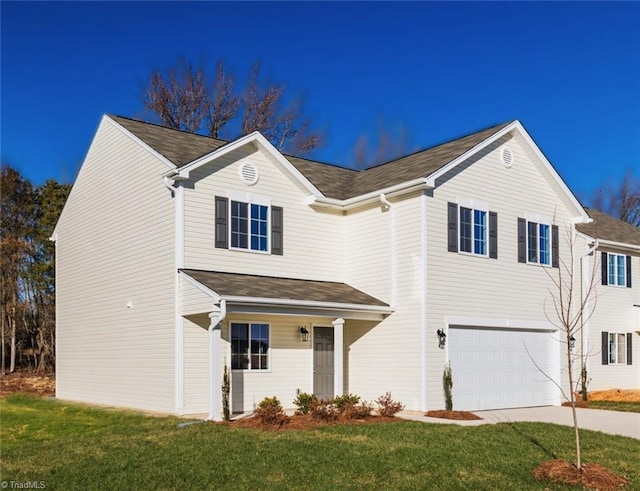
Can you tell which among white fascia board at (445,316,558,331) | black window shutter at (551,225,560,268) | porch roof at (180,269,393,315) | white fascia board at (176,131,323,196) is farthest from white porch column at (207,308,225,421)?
black window shutter at (551,225,560,268)

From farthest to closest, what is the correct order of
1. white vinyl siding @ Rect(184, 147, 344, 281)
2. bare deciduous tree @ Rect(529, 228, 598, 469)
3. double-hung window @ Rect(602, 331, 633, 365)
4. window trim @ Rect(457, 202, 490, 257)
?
double-hung window @ Rect(602, 331, 633, 365), bare deciduous tree @ Rect(529, 228, 598, 469), window trim @ Rect(457, 202, 490, 257), white vinyl siding @ Rect(184, 147, 344, 281)

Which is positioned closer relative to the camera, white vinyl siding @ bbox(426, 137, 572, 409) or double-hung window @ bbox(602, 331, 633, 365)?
white vinyl siding @ bbox(426, 137, 572, 409)

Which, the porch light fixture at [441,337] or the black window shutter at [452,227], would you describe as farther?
the black window shutter at [452,227]

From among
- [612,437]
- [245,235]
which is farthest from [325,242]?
[612,437]

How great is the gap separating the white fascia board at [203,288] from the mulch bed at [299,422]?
8.23ft

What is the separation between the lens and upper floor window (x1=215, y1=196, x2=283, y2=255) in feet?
56.5

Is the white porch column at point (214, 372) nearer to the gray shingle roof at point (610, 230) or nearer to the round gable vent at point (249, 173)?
the round gable vent at point (249, 173)

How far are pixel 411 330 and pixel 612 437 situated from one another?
5.58m

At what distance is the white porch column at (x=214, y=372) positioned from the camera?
14.9 m

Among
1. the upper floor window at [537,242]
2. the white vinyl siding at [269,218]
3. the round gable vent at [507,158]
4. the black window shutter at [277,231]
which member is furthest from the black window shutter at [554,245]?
the black window shutter at [277,231]

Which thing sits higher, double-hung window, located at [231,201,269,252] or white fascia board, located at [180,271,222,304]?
double-hung window, located at [231,201,269,252]

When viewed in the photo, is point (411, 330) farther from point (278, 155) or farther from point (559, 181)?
point (559, 181)

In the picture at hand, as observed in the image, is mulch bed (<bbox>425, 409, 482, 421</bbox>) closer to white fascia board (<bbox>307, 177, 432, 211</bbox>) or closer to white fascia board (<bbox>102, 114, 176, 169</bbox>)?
white fascia board (<bbox>307, 177, 432, 211</bbox>)

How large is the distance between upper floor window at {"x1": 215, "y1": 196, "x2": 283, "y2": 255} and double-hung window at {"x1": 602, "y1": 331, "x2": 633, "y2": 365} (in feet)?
39.1
